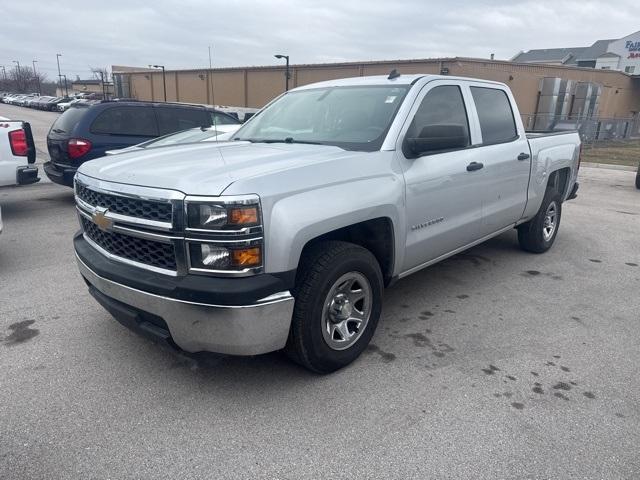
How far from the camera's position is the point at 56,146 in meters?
7.86

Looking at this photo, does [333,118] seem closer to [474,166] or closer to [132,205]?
[474,166]

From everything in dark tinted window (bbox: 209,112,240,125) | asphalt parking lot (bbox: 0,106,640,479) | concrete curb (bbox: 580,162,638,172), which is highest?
dark tinted window (bbox: 209,112,240,125)

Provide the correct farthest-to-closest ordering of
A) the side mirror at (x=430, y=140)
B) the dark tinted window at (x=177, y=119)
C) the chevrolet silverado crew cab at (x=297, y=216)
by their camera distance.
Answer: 1. the dark tinted window at (x=177, y=119)
2. the side mirror at (x=430, y=140)
3. the chevrolet silverado crew cab at (x=297, y=216)

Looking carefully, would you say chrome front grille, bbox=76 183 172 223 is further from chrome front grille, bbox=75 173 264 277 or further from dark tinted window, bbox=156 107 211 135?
dark tinted window, bbox=156 107 211 135

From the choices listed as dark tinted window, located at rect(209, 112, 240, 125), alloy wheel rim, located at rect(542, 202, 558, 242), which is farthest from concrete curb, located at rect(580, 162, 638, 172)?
dark tinted window, located at rect(209, 112, 240, 125)

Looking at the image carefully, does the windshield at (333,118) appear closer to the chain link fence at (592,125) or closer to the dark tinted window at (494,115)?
the dark tinted window at (494,115)

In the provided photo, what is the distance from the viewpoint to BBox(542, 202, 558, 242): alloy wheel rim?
5.98m

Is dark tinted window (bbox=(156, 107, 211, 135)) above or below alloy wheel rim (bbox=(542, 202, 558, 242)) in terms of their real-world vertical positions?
above

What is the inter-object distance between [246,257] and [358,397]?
3.79ft

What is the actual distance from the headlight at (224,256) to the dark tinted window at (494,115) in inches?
112

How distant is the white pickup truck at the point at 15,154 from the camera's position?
259 inches

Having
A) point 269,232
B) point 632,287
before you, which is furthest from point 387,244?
point 632,287

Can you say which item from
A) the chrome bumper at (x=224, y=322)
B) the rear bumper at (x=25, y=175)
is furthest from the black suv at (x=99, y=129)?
the chrome bumper at (x=224, y=322)

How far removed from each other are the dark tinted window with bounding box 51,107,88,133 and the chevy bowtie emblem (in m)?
5.61
